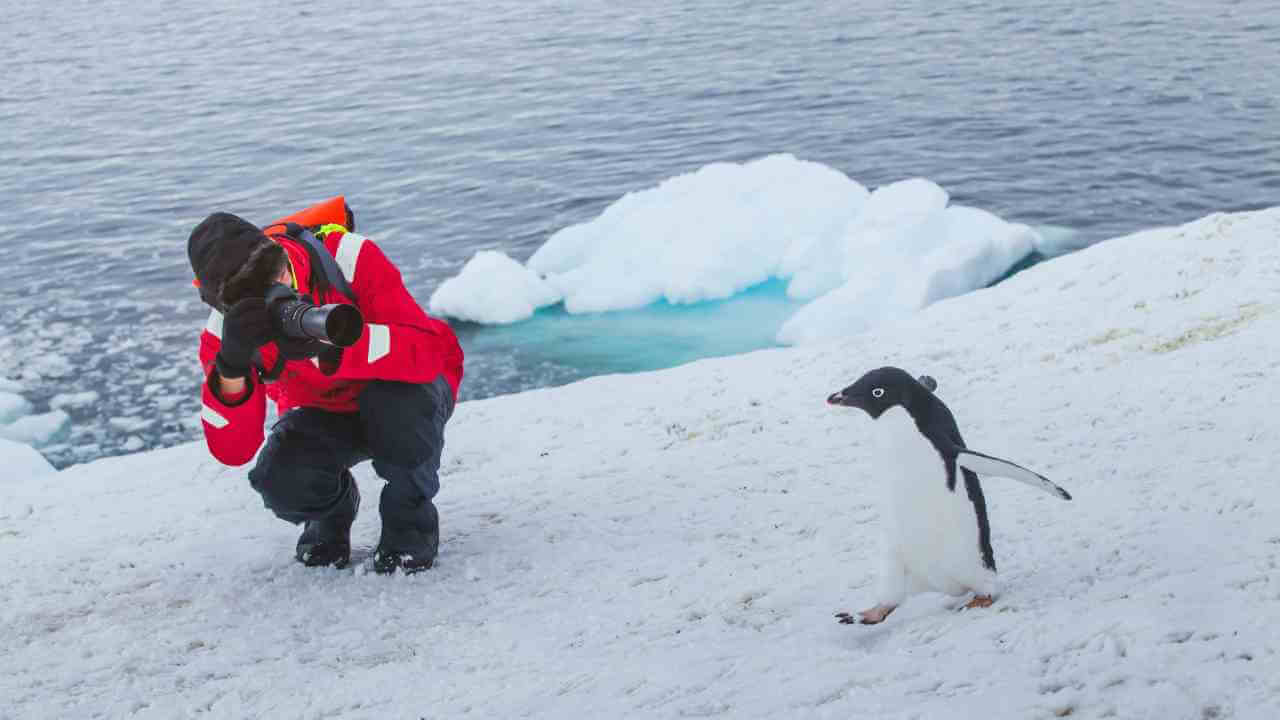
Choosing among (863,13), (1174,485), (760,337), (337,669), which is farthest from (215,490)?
(863,13)

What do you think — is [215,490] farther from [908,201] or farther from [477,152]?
[477,152]

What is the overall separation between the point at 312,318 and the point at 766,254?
28.0ft

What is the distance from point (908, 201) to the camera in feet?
36.3

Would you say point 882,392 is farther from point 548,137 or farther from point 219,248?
point 548,137

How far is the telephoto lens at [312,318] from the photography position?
2.90 metres

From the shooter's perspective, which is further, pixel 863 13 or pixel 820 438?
pixel 863 13

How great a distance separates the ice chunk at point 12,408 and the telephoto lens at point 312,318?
7.31m

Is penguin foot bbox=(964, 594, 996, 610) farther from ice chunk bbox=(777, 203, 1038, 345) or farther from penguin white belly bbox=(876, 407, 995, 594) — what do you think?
ice chunk bbox=(777, 203, 1038, 345)

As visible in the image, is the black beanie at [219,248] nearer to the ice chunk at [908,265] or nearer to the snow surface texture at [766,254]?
the ice chunk at [908,265]

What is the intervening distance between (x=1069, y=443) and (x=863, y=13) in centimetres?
2275

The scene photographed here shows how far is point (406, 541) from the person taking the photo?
3.66 m

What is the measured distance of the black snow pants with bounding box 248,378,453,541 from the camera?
11.5ft

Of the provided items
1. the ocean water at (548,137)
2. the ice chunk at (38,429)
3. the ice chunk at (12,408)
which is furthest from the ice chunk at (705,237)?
the ice chunk at (12,408)

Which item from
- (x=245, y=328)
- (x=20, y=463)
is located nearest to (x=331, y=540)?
(x=245, y=328)
